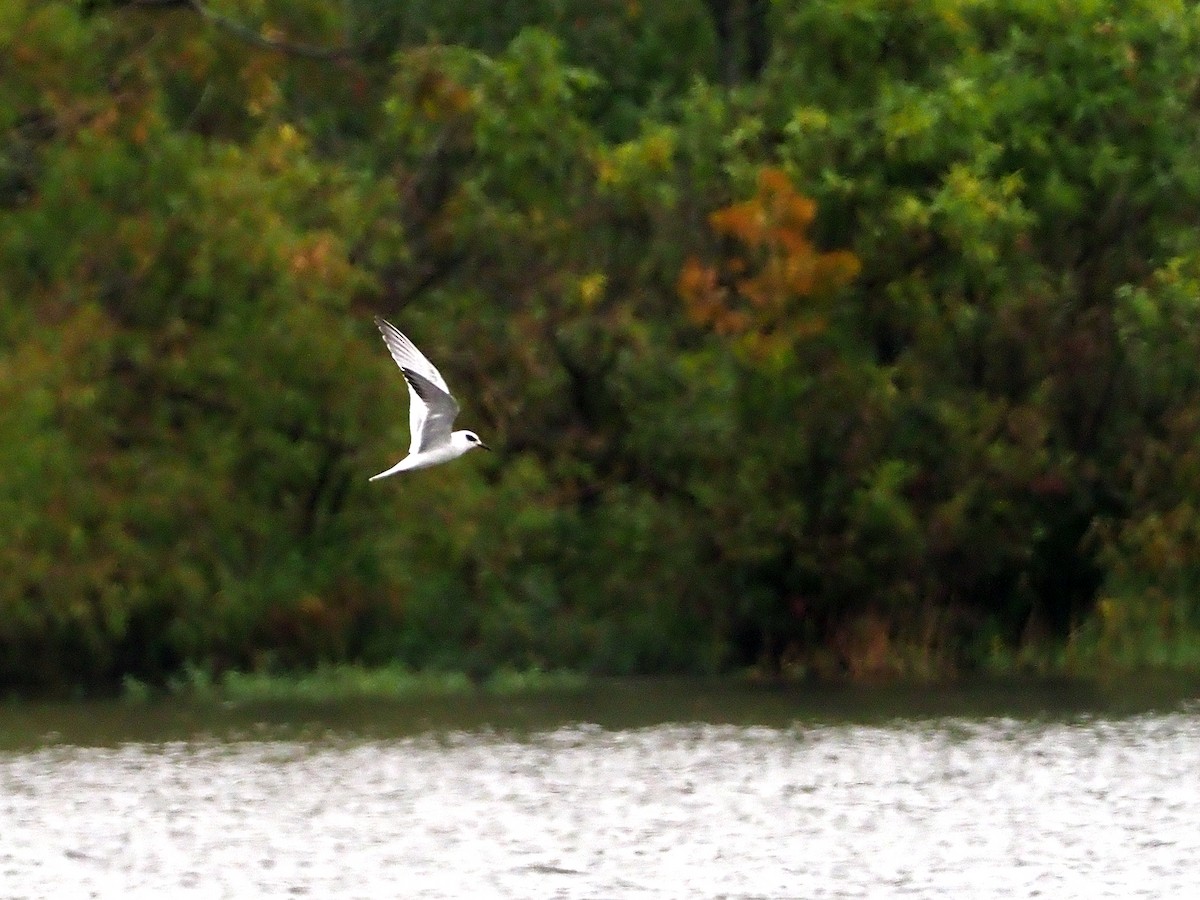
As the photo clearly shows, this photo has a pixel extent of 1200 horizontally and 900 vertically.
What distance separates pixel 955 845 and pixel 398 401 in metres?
11.6

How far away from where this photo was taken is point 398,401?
27.5 meters

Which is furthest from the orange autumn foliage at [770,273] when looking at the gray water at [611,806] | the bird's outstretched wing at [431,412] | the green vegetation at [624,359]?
the bird's outstretched wing at [431,412]

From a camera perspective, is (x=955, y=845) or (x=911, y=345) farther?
(x=911, y=345)

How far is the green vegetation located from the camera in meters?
26.5

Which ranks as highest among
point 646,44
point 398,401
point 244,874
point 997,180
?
point 646,44

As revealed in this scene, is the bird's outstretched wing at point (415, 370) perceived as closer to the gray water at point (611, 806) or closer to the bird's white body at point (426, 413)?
the bird's white body at point (426, 413)

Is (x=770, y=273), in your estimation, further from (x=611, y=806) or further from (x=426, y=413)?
(x=426, y=413)

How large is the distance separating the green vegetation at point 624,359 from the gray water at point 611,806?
3416 mm

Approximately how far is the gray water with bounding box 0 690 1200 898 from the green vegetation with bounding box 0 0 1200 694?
134 inches

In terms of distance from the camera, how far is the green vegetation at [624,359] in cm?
2655

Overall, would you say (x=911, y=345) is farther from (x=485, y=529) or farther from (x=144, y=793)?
(x=144, y=793)

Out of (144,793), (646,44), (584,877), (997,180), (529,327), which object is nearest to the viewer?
(584,877)

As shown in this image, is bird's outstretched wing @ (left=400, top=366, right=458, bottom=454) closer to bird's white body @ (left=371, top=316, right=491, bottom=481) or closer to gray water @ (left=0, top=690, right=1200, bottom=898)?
bird's white body @ (left=371, top=316, right=491, bottom=481)

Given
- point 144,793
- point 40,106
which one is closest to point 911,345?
point 40,106
